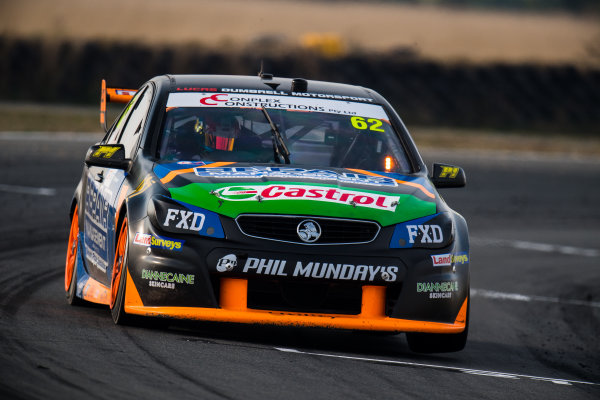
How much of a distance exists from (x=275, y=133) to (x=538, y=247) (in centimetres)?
733

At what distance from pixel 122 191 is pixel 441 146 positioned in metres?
20.8

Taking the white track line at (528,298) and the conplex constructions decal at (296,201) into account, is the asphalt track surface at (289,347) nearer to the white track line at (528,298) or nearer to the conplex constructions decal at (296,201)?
the white track line at (528,298)

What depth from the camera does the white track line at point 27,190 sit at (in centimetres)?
1393

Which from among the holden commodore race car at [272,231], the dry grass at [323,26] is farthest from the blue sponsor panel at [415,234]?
the dry grass at [323,26]

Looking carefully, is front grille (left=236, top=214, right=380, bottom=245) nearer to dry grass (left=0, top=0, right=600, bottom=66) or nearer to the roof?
the roof

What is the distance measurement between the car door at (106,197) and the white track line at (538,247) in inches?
266

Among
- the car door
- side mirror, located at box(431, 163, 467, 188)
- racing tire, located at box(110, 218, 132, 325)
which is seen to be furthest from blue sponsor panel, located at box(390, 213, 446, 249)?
the car door

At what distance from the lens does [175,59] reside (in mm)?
35219

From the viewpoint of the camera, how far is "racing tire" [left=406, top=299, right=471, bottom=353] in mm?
6395

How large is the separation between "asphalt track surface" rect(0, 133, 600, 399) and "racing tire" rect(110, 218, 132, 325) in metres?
0.07

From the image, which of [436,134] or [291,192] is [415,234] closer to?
[291,192]

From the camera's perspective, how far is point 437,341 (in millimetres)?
6488

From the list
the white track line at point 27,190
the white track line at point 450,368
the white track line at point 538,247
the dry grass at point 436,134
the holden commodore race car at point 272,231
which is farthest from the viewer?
the dry grass at point 436,134

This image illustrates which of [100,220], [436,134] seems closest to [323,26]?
[436,134]
